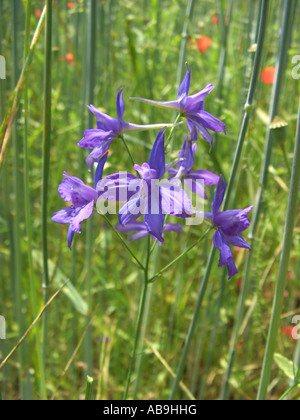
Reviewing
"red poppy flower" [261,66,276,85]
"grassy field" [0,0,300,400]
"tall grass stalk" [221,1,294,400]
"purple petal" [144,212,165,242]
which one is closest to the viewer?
"purple petal" [144,212,165,242]

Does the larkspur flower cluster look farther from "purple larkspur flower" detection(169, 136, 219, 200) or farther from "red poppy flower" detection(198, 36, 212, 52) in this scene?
"red poppy flower" detection(198, 36, 212, 52)

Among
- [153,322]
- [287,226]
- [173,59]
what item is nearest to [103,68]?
[173,59]

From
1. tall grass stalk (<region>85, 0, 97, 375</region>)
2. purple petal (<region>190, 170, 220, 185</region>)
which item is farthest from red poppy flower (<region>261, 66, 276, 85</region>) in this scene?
purple petal (<region>190, 170, 220, 185</region>)

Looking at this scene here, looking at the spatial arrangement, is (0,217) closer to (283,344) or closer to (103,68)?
(103,68)

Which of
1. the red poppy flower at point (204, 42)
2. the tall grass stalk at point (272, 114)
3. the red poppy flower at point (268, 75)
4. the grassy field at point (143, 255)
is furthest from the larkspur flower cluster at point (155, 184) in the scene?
the red poppy flower at point (204, 42)
